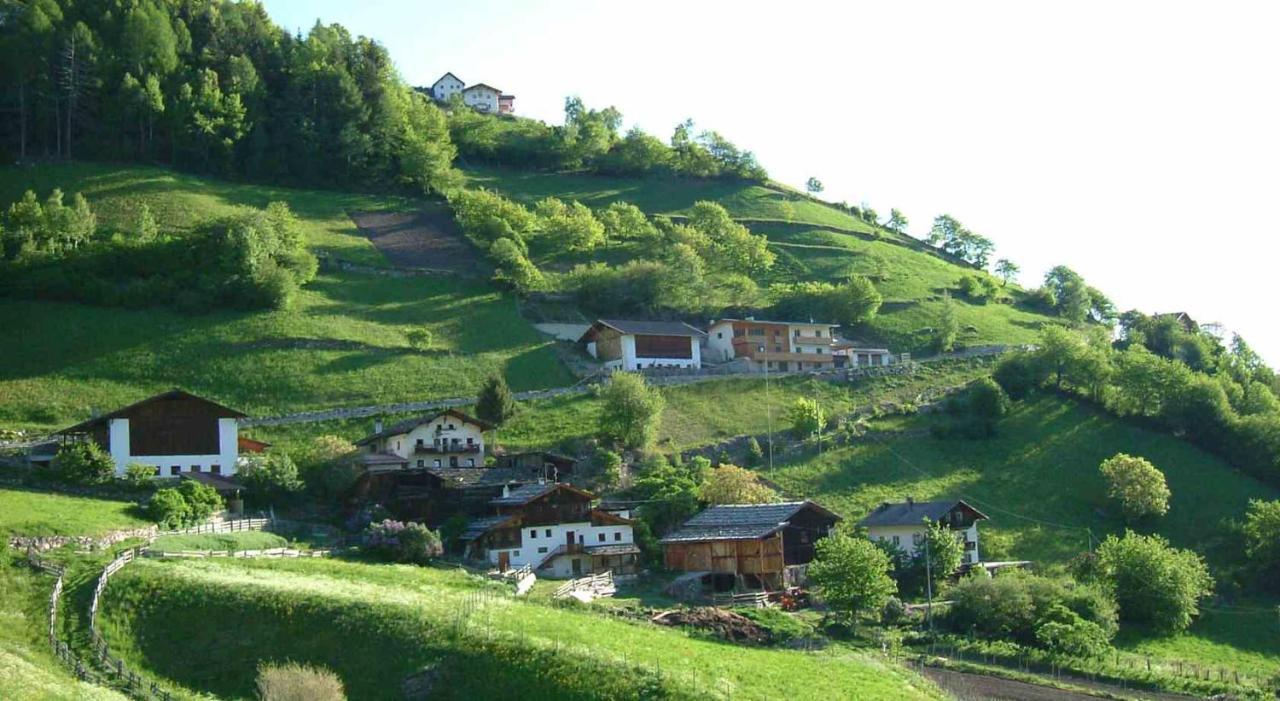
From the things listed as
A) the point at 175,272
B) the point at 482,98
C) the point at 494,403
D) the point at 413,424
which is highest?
the point at 482,98

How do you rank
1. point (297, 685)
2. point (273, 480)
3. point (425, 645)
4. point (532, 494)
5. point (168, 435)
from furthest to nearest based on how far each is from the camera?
point (168, 435)
point (273, 480)
point (532, 494)
point (425, 645)
point (297, 685)

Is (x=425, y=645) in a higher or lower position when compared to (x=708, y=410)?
lower

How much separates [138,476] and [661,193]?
305 ft

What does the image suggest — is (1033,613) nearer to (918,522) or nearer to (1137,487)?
(918,522)

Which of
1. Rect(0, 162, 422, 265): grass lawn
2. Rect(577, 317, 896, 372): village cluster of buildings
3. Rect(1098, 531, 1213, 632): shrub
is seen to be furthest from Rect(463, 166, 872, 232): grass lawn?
Rect(1098, 531, 1213, 632): shrub

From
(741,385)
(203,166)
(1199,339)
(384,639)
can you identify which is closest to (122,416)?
(384,639)

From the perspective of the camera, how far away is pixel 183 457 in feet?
219

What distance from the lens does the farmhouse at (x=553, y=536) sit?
199 feet

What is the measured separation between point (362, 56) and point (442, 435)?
85858mm

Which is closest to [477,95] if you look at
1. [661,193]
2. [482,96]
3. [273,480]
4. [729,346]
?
[482,96]

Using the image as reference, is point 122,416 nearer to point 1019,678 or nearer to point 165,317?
point 165,317

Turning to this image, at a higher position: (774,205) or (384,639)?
(774,205)

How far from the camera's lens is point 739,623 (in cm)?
5009

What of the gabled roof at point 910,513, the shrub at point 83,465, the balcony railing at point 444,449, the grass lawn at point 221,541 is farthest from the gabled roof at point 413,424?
the gabled roof at point 910,513
